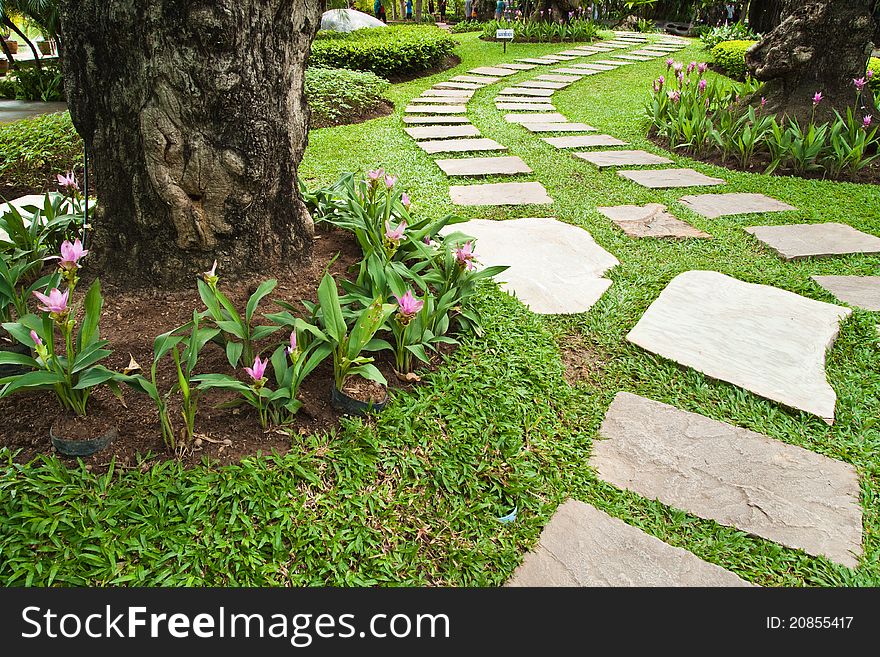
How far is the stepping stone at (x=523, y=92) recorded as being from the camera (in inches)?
307

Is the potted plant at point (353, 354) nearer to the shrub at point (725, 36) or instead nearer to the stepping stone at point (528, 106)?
the stepping stone at point (528, 106)

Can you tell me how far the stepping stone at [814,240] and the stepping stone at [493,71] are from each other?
21.1 feet

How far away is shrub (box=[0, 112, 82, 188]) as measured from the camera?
13.6 ft

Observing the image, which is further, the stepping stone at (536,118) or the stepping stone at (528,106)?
the stepping stone at (528,106)

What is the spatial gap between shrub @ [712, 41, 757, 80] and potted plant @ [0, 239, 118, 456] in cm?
1041

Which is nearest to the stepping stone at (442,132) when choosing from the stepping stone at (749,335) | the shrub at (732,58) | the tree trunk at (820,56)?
the tree trunk at (820,56)

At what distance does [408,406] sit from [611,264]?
5.52ft

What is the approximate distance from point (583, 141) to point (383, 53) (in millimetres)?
4614

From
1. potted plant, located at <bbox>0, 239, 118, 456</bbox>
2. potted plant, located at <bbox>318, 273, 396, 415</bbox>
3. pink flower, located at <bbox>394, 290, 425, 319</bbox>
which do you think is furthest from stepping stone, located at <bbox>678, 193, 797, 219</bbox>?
potted plant, located at <bbox>0, 239, 118, 456</bbox>

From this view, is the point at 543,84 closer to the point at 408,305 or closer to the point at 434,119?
the point at 434,119

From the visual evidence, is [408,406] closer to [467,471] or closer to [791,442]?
[467,471]

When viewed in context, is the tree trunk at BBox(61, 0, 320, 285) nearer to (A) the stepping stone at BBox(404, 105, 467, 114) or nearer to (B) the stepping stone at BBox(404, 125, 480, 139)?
(B) the stepping stone at BBox(404, 125, 480, 139)

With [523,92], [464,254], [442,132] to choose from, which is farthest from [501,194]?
[523,92]

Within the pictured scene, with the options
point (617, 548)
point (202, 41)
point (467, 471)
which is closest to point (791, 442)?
point (617, 548)
